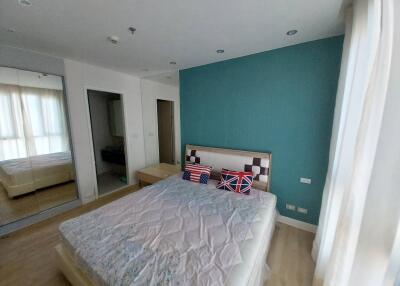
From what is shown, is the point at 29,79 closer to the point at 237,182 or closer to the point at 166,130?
the point at 166,130

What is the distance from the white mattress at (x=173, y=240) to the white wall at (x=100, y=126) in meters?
3.07

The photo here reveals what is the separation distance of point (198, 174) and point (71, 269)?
172cm

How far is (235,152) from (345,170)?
4.77ft

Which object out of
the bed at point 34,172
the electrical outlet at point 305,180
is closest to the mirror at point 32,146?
the bed at point 34,172

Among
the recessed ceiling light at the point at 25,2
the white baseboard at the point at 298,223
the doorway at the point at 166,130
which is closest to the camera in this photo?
the recessed ceiling light at the point at 25,2

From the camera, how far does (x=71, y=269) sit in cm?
140

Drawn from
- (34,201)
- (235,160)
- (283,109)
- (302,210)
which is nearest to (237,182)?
(235,160)

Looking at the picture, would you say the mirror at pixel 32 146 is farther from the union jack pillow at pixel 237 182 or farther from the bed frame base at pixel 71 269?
the union jack pillow at pixel 237 182

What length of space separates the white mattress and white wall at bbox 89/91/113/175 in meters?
3.07

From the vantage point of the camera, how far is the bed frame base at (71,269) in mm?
1293

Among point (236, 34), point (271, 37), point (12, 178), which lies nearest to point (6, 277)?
point (12, 178)

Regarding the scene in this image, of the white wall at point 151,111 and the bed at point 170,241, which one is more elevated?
the white wall at point 151,111

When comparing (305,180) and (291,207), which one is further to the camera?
(291,207)

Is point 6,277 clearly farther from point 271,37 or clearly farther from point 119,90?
point 271,37
